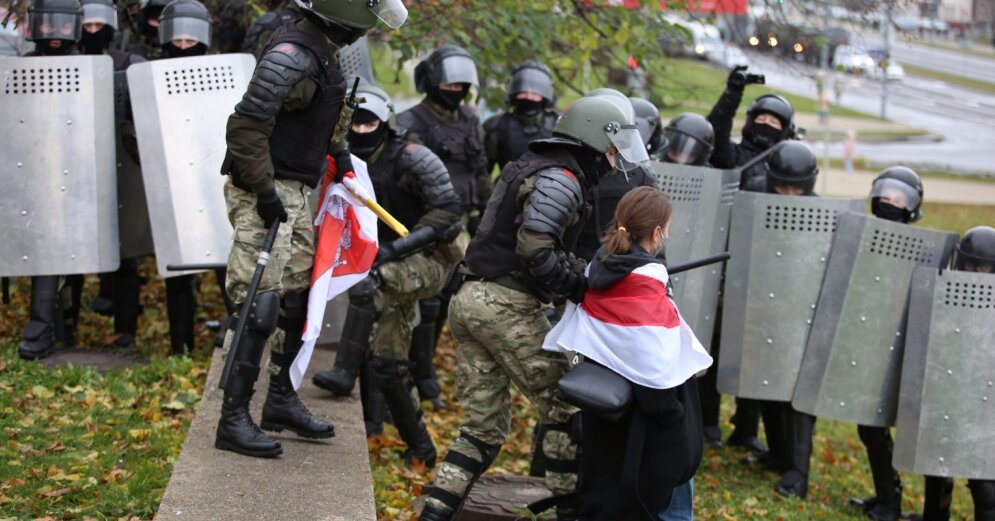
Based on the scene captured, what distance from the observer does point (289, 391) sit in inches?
229

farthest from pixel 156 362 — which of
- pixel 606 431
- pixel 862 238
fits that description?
pixel 862 238

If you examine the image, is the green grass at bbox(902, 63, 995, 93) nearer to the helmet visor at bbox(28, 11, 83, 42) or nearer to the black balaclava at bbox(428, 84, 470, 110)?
the black balaclava at bbox(428, 84, 470, 110)

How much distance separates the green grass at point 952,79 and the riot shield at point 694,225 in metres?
40.2

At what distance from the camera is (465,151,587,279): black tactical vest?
5.45m

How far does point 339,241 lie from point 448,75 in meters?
2.54

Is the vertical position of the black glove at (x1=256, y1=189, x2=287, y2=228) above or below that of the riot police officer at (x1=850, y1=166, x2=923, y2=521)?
above

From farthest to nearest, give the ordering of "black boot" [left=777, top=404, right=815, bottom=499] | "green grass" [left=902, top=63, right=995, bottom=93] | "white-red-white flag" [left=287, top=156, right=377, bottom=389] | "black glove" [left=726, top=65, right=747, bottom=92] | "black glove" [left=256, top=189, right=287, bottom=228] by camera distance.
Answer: "green grass" [left=902, top=63, right=995, bottom=93] < "black glove" [left=726, top=65, right=747, bottom=92] < "black boot" [left=777, top=404, right=815, bottom=499] < "white-red-white flag" [left=287, top=156, right=377, bottom=389] < "black glove" [left=256, top=189, right=287, bottom=228]

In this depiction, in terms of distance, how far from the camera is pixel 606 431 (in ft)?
16.7

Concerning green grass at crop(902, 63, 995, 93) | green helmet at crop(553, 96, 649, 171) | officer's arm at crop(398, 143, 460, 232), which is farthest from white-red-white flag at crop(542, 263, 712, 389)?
green grass at crop(902, 63, 995, 93)

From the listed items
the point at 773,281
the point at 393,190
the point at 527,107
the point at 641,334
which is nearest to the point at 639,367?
the point at 641,334

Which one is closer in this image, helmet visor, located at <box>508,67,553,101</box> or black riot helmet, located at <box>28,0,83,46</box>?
black riot helmet, located at <box>28,0,83,46</box>

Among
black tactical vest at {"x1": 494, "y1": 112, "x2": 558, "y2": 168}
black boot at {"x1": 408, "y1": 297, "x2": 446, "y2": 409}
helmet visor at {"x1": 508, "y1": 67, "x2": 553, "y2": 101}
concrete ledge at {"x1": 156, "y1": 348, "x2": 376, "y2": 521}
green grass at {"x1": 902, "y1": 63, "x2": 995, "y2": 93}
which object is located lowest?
green grass at {"x1": 902, "y1": 63, "x2": 995, "y2": 93}

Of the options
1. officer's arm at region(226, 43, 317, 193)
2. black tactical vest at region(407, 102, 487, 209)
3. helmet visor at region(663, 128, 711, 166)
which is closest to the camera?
officer's arm at region(226, 43, 317, 193)

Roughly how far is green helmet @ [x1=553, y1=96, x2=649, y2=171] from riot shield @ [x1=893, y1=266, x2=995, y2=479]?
2.19 meters
